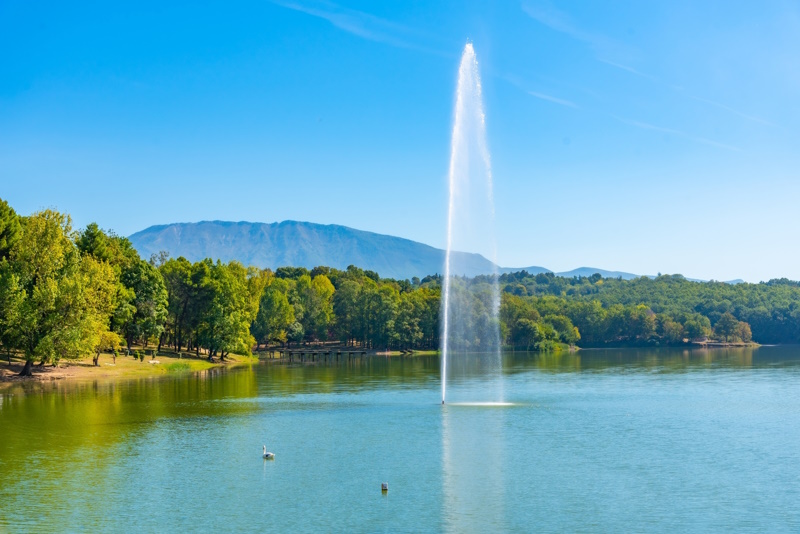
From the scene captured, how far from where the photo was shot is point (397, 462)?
46.0 metres

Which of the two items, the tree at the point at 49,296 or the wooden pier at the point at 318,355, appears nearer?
the tree at the point at 49,296

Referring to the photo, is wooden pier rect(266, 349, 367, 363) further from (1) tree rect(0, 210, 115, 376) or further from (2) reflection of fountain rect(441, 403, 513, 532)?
(2) reflection of fountain rect(441, 403, 513, 532)

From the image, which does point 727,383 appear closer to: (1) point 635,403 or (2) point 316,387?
(1) point 635,403

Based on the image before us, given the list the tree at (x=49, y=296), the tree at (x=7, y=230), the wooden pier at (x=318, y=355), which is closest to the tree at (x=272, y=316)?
the wooden pier at (x=318, y=355)

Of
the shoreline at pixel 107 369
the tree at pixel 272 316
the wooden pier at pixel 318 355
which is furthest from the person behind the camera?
the tree at pixel 272 316

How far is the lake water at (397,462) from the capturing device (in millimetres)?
34875

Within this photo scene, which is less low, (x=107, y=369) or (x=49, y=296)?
(x=49, y=296)

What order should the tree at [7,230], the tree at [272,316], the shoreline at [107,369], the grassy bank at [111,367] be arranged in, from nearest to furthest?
the shoreline at [107,369]
the grassy bank at [111,367]
the tree at [7,230]
the tree at [272,316]

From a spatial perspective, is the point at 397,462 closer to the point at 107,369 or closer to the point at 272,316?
the point at 107,369

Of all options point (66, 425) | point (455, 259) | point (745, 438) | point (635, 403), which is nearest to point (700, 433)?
point (745, 438)

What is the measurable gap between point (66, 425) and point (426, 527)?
3731 centimetres

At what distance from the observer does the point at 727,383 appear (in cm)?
10006

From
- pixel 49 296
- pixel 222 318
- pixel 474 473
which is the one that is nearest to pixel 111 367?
pixel 49 296

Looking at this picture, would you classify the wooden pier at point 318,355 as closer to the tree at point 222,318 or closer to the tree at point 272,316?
the tree at point 272,316
